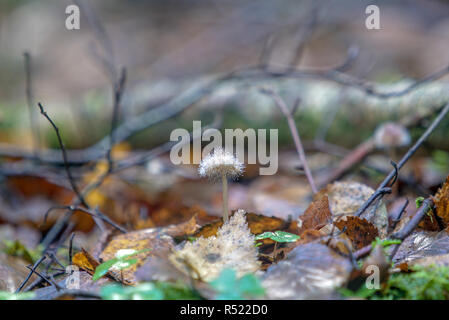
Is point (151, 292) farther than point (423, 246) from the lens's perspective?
No

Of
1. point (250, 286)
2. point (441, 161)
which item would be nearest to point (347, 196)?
point (250, 286)

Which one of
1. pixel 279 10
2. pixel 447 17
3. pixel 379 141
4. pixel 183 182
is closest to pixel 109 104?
pixel 183 182

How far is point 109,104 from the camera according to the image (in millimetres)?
3900

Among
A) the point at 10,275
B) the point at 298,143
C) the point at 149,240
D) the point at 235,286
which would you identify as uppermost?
the point at 298,143

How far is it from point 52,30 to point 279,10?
4628 millimetres

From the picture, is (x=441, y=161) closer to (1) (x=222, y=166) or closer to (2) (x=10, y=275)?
(1) (x=222, y=166)

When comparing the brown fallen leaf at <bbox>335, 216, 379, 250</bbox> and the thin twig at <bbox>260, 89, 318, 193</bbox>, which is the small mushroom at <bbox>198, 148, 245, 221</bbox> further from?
the thin twig at <bbox>260, 89, 318, 193</bbox>

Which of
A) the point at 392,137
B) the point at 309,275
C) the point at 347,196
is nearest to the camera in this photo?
the point at 309,275

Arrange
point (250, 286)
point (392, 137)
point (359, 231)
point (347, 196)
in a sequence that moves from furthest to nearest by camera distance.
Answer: point (392, 137) < point (347, 196) < point (359, 231) < point (250, 286)

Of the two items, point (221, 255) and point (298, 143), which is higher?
point (298, 143)

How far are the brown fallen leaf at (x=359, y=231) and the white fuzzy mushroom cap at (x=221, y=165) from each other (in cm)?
28

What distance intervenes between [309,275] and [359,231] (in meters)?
0.23

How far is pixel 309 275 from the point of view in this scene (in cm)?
75

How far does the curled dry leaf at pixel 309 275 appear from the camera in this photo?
2.38 feet
